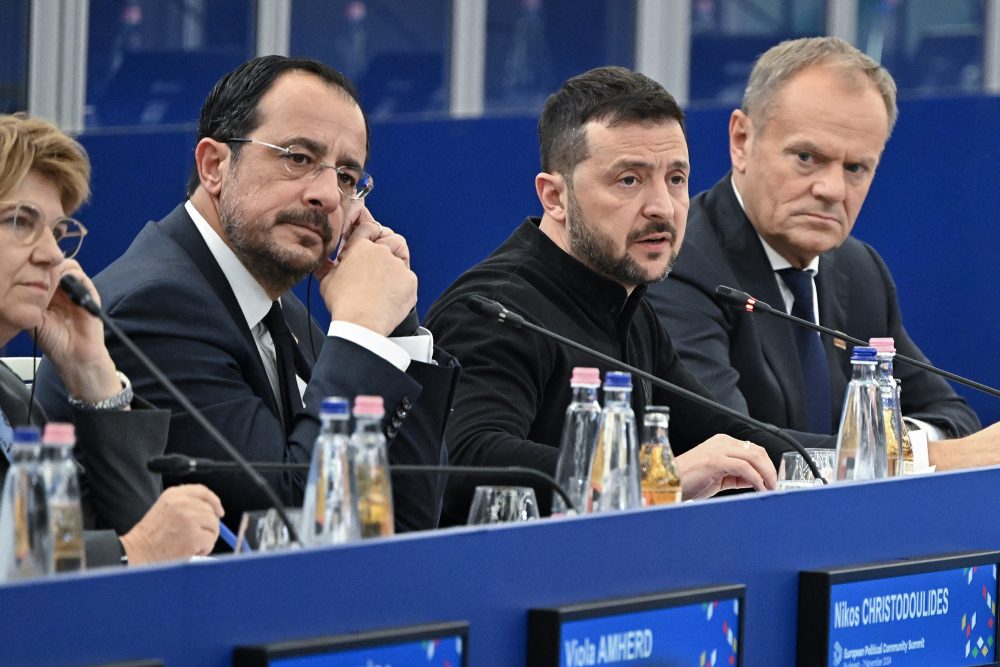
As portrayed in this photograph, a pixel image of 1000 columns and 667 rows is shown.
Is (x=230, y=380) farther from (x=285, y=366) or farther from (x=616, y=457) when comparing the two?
(x=616, y=457)

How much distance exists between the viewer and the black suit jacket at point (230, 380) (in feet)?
6.56

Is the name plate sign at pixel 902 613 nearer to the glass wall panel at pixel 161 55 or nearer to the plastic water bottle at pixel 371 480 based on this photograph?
the plastic water bottle at pixel 371 480

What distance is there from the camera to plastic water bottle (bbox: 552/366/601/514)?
180 cm

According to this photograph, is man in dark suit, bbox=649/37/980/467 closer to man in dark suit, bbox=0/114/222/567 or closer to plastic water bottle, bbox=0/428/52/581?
man in dark suit, bbox=0/114/222/567

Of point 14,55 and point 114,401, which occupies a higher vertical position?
point 14,55

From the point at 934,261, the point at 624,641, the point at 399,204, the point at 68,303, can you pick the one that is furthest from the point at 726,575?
the point at 399,204

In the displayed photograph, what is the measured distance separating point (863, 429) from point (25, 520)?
4.19 feet

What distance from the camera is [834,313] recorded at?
3219 mm

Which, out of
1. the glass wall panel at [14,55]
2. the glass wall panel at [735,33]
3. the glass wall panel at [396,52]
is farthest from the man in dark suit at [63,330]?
the glass wall panel at [735,33]

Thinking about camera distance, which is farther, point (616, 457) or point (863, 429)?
point (863, 429)

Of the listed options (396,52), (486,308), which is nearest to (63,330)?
(486,308)

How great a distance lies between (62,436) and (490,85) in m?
6.15

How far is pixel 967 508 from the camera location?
1.94 meters

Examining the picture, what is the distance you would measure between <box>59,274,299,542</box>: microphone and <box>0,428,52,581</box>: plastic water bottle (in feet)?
0.63
